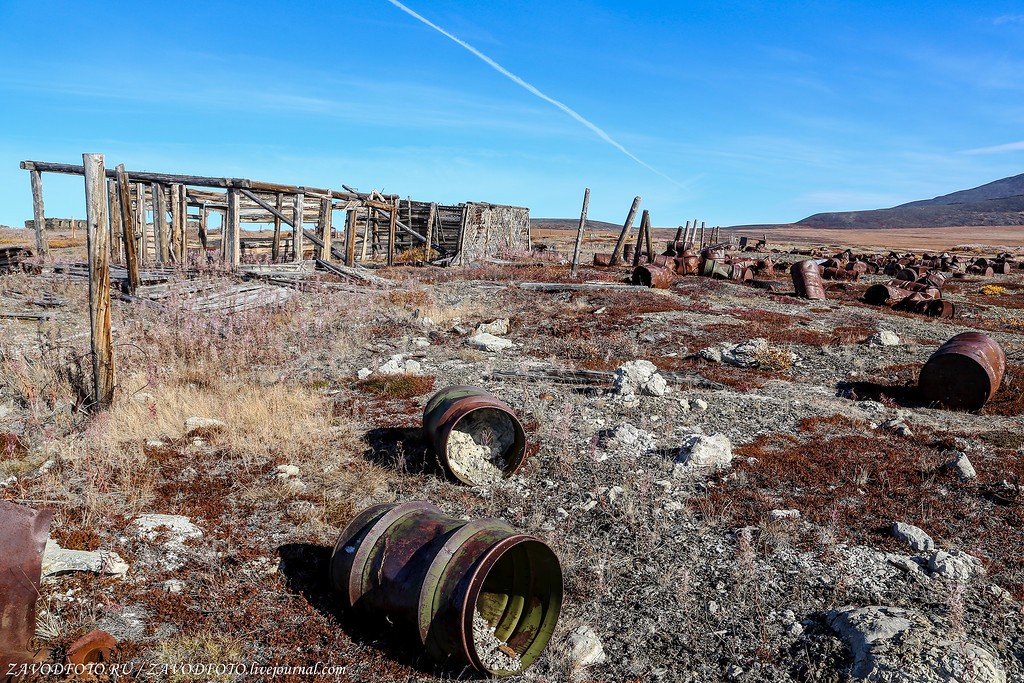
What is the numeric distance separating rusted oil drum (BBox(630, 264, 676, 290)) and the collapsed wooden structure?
8.68m

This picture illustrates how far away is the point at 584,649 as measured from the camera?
3.09 m

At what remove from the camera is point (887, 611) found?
318 cm

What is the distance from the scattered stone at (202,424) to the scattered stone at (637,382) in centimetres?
416

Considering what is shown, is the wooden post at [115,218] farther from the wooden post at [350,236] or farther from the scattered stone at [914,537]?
the scattered stone at [914,537]

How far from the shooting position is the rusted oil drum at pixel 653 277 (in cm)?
1597

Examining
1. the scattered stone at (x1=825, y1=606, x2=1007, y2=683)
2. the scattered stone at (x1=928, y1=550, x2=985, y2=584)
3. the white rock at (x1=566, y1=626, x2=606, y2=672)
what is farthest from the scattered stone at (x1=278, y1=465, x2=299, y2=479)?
the scattered stone at (x1=928, y1=550, x2=985, y2=584)

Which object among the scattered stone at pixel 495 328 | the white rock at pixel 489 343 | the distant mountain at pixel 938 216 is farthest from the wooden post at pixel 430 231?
the distant mountain at pixel 938 216

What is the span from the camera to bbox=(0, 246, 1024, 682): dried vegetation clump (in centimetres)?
311

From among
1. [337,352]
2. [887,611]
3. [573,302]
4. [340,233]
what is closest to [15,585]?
[887,611]

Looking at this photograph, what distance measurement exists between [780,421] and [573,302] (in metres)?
7.62

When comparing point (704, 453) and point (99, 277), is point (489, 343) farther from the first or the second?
point (99, 277)

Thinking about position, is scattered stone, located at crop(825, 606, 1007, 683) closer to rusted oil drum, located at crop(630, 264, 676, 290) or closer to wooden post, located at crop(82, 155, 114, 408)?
wooden post, located at crop(82, 155, 114, 408)

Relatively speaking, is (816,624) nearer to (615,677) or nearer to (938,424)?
(615,677)

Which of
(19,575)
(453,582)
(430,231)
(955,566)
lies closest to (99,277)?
(19,575)
